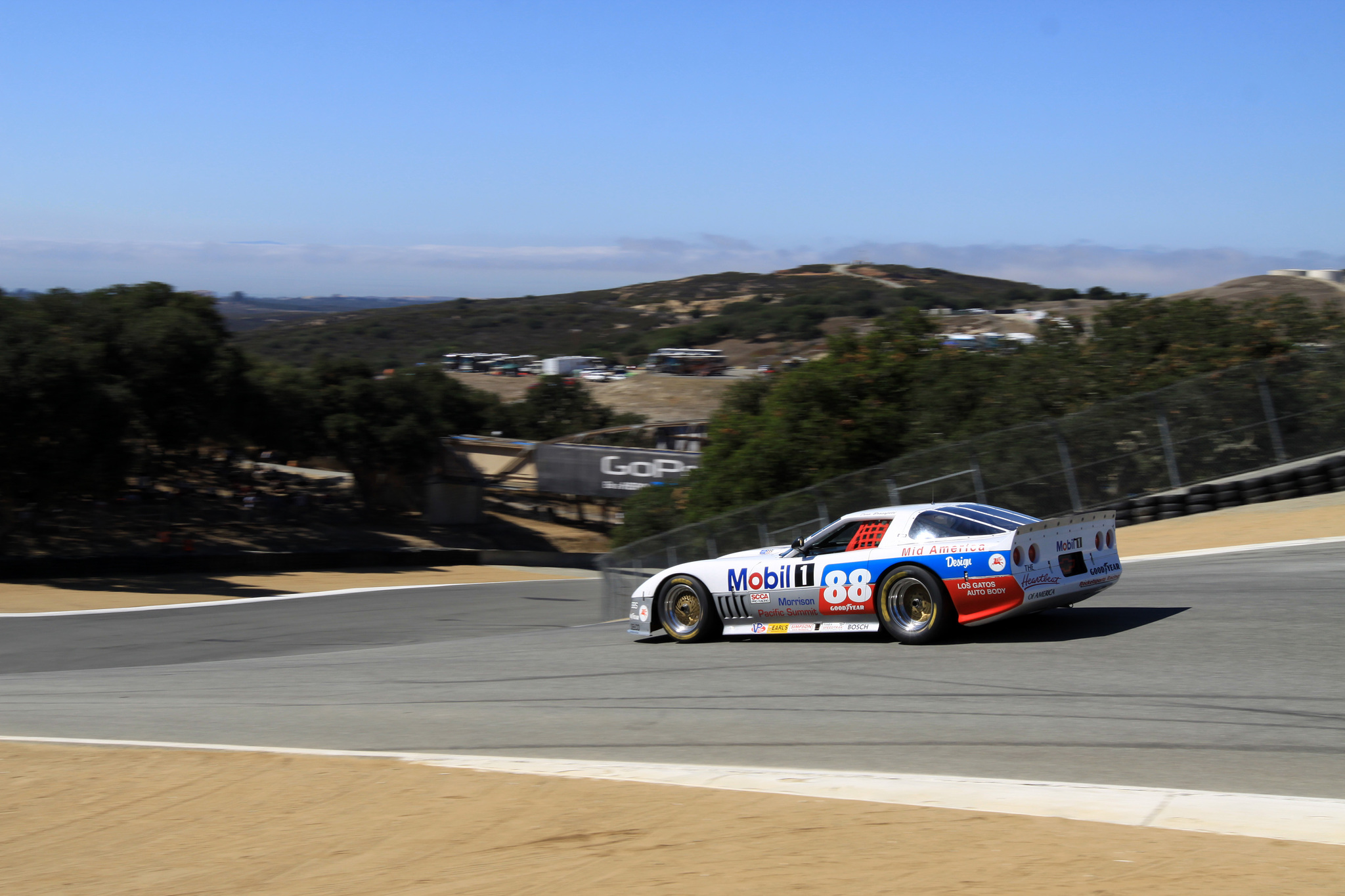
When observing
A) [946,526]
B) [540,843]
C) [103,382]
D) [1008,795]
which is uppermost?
[103,382]

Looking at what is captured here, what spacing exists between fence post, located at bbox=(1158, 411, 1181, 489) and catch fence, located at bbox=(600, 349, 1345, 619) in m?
0.01

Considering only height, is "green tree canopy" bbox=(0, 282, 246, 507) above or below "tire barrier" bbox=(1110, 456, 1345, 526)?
above

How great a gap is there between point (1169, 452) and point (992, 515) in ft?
34.2

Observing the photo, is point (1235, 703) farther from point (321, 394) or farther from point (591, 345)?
point (591, 345)

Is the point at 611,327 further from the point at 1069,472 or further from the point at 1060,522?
the point at 1060,522

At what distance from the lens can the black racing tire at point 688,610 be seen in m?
11.9

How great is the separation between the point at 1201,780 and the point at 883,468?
1391 cm

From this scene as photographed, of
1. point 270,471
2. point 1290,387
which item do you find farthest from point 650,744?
point 270,471

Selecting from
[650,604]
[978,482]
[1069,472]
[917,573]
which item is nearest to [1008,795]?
[917,573]

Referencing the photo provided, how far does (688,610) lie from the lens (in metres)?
12.2

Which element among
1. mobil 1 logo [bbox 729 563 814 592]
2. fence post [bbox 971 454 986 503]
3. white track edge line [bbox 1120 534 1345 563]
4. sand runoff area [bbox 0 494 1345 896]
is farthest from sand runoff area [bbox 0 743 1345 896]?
fence post [bbox 971 454 986 503]

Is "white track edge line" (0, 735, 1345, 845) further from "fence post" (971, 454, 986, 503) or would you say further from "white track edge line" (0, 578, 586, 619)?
A: "white track edge line" (0, 578, 586, 619)

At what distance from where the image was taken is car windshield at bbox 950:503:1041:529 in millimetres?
9969

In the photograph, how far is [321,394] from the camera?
5609 centimetres
